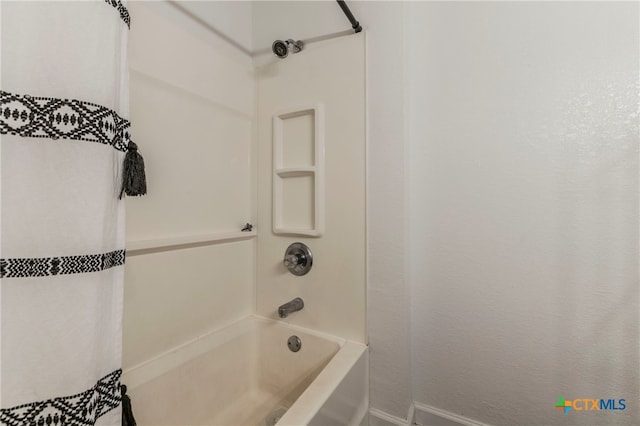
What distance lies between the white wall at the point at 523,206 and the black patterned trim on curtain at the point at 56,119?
1.03m

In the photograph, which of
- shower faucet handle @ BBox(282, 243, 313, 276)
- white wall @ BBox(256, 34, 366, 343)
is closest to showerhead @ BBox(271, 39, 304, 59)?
white wall @ BBox(256, 34, 366, 343)

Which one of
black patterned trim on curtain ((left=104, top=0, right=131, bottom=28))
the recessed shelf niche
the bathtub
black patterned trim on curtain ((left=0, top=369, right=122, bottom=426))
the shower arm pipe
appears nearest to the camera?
black patterned trim on curtain ((left=0, top=369, right=122, bottom=426))

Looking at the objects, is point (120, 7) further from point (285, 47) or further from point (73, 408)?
point (73, 408)

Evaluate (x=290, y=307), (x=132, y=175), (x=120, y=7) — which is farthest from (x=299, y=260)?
(x=120, y=7)

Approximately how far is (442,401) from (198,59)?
5.69 feet

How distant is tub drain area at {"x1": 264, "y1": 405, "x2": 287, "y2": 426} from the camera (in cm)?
104

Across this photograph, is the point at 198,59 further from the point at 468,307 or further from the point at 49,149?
the point at 468,307

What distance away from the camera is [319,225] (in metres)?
1.14

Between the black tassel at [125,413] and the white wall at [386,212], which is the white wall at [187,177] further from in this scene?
the white wall at [386,212]

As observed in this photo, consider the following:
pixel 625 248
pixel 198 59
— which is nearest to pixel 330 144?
pixel 198 59

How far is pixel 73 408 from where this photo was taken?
56cm

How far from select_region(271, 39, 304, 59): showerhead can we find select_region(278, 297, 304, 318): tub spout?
1.05m

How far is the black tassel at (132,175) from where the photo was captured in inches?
27.3

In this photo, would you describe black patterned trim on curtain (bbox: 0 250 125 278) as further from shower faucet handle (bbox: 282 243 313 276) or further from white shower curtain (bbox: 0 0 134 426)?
shower faucet handle (bbox: 282 243 313 276)
